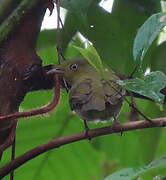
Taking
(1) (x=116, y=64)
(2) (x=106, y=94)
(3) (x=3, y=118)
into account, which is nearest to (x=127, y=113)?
(2) (x=106, y=94)

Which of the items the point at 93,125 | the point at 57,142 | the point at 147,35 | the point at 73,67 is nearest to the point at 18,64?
the point at 57,142

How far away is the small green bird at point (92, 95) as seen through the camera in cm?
165

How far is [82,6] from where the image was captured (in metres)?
1.36

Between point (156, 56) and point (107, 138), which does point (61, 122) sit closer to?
point (107, 138)

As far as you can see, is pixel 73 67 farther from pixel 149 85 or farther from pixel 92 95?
pixel 149 85

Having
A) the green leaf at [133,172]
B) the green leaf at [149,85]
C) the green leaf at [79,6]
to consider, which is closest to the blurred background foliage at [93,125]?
the green leaf at [79,6]

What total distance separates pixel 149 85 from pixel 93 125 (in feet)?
3.81

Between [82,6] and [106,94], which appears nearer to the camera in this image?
[82,6]

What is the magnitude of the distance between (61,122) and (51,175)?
29 cm

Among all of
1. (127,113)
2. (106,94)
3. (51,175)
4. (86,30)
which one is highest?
(86,30)

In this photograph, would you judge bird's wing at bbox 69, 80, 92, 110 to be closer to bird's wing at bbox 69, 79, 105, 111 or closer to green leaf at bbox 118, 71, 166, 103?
bird's wing at bbox 69, 79, 105, 111

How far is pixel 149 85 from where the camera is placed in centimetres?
99

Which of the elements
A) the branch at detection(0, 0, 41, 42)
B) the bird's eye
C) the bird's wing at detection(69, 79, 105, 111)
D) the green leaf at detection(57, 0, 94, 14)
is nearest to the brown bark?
the branch at detection(0, 0, 41, 42)

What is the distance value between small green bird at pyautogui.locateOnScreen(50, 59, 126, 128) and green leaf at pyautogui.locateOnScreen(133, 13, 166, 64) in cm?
37
